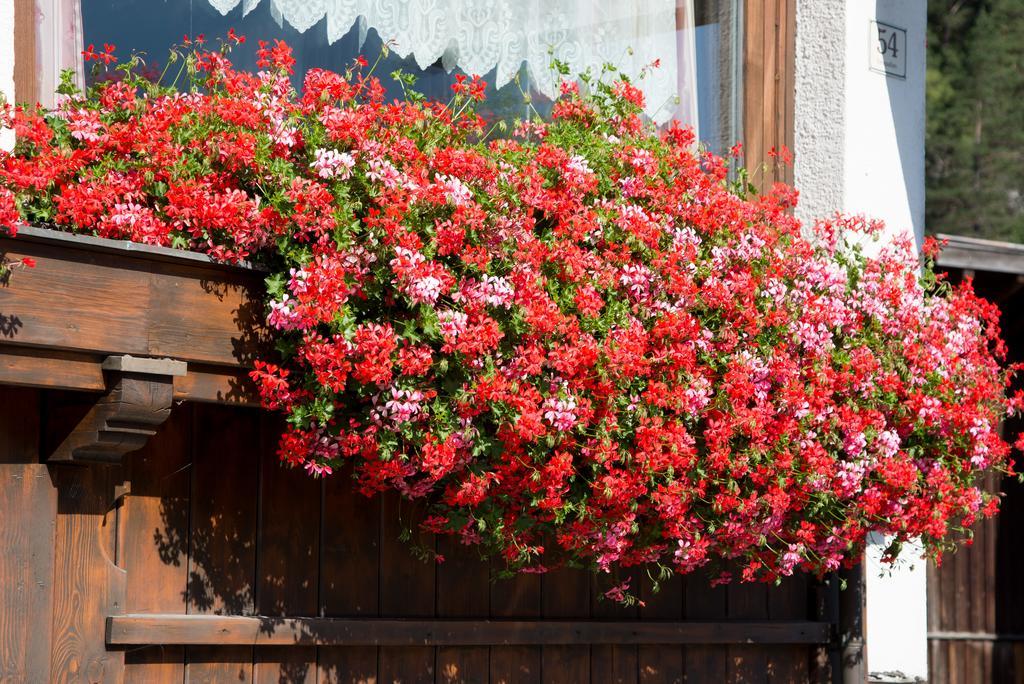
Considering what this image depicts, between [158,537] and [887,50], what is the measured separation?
3.81m

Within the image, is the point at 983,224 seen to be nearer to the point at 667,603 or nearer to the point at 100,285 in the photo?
the point at 667,603

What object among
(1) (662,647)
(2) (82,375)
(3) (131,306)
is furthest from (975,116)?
(2) (82,375)

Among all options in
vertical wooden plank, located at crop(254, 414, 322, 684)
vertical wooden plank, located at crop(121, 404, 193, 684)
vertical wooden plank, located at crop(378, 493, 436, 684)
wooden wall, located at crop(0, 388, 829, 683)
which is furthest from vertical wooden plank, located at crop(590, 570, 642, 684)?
vertical wooden plank, located at crop(121, 404, 193, 684)

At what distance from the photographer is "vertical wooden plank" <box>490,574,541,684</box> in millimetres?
4613

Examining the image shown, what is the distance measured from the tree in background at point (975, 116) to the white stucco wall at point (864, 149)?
14346 mm

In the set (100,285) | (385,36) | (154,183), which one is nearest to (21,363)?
(100,285)

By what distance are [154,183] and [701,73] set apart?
282cm

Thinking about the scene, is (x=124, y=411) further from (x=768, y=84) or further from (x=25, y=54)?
(x=768, y=84)

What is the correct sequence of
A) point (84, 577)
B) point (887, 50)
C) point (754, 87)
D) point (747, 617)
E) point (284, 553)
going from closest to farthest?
1. point (84, 577)
2. point (284, 553)
3. point (747, 617)
4. point (754, 87)
5. point (887, 50)

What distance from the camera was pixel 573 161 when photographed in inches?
169

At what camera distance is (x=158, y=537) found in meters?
3.87

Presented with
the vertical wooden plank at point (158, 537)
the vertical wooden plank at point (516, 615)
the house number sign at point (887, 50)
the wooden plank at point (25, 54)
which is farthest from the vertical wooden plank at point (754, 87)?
the wooden plank at point (25, 54)

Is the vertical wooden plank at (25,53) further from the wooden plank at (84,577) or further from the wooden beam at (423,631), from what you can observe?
the wooden beam at (423,631)

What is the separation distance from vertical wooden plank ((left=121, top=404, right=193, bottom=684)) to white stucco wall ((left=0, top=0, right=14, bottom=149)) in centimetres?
90
